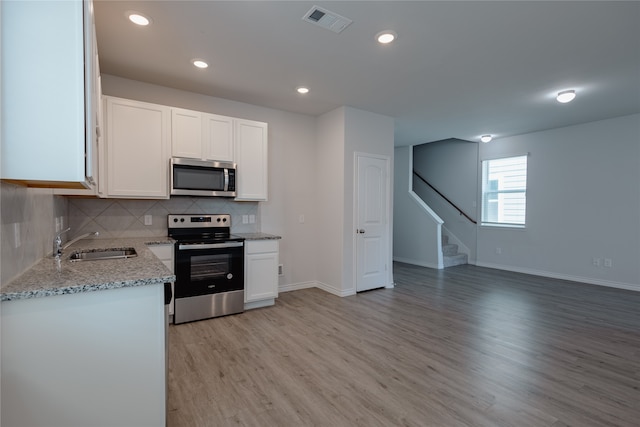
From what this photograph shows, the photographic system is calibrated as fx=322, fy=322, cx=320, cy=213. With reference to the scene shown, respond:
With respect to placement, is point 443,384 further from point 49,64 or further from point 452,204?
point 452,204

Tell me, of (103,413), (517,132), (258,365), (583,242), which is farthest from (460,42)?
(583,242)

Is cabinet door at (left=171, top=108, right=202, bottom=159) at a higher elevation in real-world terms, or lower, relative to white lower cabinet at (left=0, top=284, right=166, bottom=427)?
higher

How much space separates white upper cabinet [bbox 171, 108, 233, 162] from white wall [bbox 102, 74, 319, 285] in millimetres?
484

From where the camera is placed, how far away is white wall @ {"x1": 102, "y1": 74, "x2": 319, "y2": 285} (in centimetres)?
447

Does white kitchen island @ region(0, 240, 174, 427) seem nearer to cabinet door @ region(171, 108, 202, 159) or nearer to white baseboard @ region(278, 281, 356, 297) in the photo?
cabinet door @ region(171, 108, 202, 159)

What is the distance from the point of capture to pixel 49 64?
4.23ft

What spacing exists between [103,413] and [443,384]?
205 centimetres

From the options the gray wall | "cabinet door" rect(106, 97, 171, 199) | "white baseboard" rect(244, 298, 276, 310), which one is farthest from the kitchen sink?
the gray wall

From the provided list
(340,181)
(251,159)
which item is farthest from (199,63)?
(340,181)

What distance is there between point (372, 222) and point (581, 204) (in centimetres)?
363

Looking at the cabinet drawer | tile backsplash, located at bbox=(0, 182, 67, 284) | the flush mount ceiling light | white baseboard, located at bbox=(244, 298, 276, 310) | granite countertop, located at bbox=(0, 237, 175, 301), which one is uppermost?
the flush mount ceiling light

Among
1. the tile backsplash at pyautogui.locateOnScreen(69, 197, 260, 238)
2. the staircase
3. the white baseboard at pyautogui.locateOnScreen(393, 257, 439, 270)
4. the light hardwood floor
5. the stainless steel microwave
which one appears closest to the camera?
the light hardwood floor

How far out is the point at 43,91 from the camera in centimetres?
129

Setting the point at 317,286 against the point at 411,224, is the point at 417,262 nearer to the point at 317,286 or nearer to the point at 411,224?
the point at 411,224
